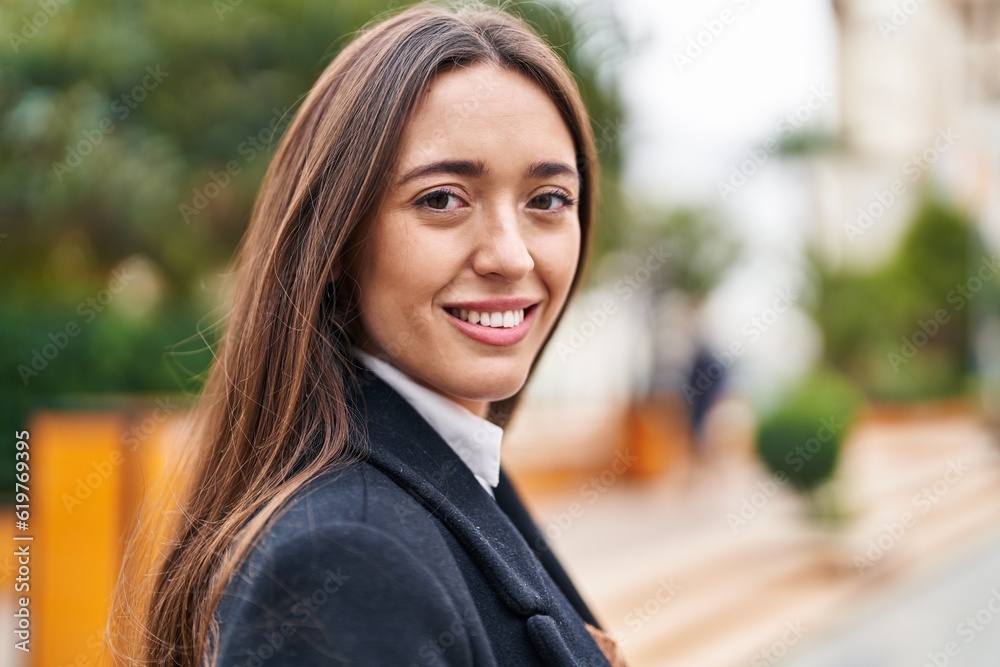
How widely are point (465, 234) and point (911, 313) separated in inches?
852

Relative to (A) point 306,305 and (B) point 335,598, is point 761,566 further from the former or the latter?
(B) point 335,598

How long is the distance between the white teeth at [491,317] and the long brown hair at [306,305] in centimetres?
17

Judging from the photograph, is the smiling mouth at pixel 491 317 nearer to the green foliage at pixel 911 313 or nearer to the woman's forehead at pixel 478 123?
the woman's forehead at pixel 478 123

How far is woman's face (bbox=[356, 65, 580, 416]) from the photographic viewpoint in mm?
1307

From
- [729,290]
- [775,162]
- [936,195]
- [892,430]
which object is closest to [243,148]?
[729,290]

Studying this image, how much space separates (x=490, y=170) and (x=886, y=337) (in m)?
20.4

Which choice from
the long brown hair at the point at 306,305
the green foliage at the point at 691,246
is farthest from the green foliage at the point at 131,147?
the long brown hair at the point at 306,305

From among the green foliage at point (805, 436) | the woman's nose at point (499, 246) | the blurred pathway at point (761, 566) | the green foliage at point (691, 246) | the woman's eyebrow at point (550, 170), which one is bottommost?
the blurred pathway at point (761, 566)

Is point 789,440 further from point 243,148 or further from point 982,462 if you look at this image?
point 982,462

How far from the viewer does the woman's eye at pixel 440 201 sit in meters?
1.31

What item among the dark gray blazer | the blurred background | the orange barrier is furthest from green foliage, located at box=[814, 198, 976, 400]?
the dark gray blazer

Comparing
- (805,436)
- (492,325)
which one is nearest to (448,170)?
(492,325)

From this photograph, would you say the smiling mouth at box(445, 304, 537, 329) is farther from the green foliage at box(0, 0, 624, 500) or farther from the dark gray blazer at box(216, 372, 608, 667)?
the green foliage at box(0, 0, 624, 500)

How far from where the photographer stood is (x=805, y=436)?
7.61 meters
